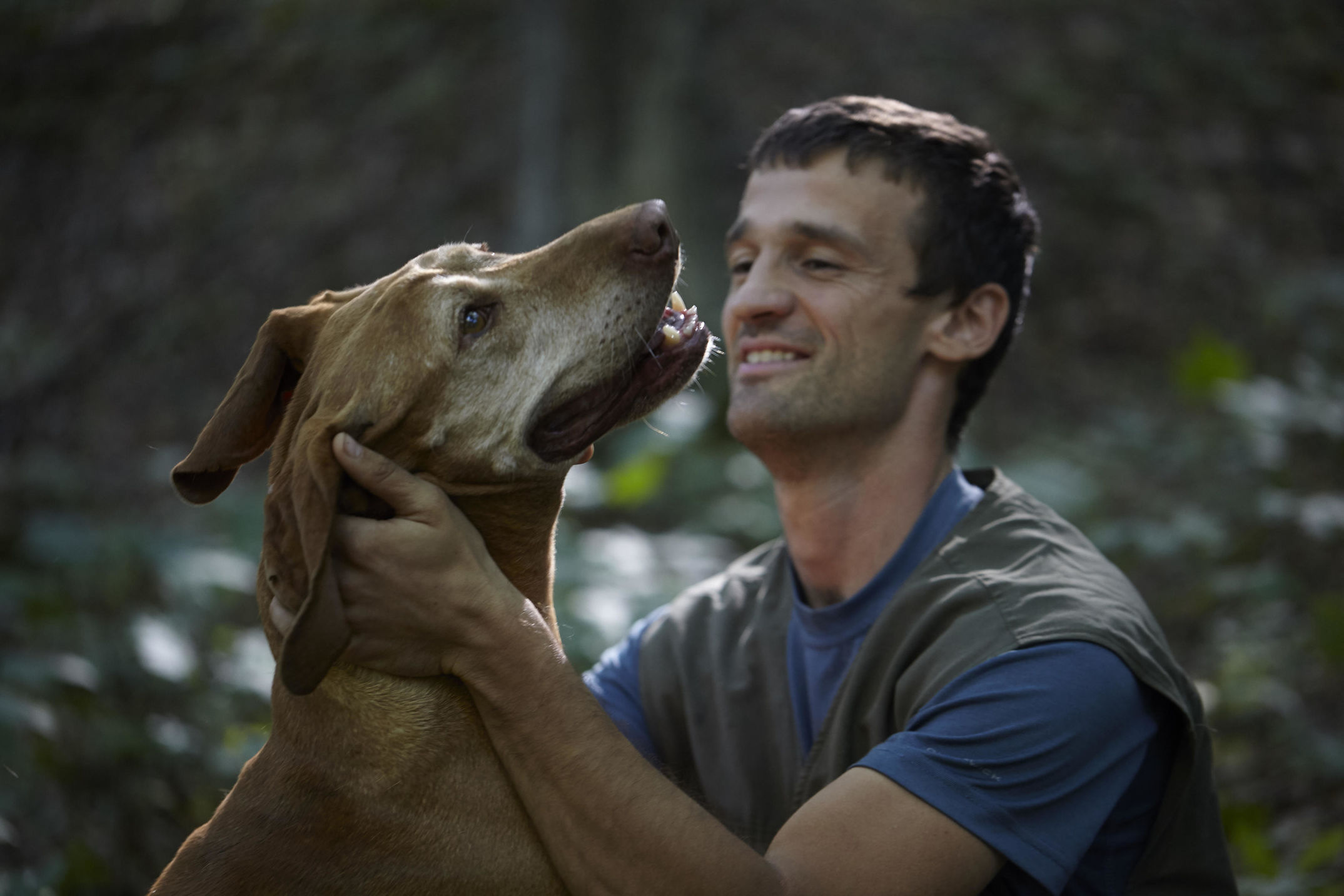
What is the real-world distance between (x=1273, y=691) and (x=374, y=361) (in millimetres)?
3960

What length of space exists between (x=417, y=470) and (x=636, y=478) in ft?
9.37

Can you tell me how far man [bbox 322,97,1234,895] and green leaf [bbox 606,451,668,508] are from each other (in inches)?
69.7

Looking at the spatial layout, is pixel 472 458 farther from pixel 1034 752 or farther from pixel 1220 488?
pixel 1220 488

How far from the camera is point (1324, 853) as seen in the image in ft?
11.7

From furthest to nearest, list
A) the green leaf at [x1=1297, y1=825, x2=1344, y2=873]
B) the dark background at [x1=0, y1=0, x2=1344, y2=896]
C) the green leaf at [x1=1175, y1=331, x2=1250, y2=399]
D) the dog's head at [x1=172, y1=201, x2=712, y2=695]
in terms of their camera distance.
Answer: the green leaf at [x1=1175, y1=331, x2=1250, y2=399]
the dark background at [x1=0, y1=0, x2=1344, y2=896]
the green leaf at [x1=1297, y1=825, x2=1344, y2=873]
the dog's head at [x1=172, y1=201, x2=712, y2=695]

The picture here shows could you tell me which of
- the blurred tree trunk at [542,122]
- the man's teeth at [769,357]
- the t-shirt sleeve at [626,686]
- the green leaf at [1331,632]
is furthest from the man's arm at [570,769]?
the blurred tree trunk at [542,122]

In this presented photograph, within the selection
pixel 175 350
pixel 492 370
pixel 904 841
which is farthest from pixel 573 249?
pixel 175 350

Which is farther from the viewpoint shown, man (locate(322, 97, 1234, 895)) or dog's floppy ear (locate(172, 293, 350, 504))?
dog's floppy ear (locate(172, 293, 350, 504))

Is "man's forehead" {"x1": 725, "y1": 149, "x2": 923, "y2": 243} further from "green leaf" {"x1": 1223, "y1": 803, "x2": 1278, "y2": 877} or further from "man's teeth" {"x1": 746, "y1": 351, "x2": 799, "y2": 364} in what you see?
"green leaf" {"x1": 1223, "y1": 803, "x2": 1278, "y2": 877}

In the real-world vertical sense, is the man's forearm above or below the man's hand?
below

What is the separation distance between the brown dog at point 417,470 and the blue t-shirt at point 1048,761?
0.77m

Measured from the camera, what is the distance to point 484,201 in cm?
916

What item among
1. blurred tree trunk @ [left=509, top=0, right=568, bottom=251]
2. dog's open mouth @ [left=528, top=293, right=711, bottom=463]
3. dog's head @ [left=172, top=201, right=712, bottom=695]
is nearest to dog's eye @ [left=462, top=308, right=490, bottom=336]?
dog's head @ [left=172, top=201, right=712, bottom=695]

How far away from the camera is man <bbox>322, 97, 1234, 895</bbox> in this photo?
2.00 m
